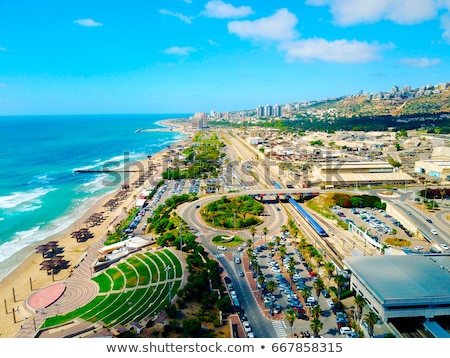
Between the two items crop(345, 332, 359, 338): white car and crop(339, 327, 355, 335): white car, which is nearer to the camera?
crop(345, 332, 359, 338): white car

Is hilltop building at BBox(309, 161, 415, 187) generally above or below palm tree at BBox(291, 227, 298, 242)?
above

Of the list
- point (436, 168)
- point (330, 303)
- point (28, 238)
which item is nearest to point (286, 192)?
point (330, 303)

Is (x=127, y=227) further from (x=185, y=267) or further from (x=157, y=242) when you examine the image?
(x=185, y=267)

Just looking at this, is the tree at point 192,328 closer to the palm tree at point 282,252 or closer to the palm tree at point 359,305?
the palm tree at point 359,305

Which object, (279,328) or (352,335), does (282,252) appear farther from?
(352,335)

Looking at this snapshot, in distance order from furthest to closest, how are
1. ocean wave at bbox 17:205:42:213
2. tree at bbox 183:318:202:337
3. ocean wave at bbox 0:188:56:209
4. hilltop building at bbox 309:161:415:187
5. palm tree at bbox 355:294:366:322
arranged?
hilltop building at bbox 309:161:415:187 → ocean wave at bbox 0:188:56:209 → ocean wave at bbox 17:205:42:213 → palm tree at bbox 355:294:366:322 → tree at bbox 183:318:202:337

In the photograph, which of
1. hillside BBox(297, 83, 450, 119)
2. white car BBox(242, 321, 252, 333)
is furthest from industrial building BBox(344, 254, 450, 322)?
hillside BBox(297, 83, 450, 119)

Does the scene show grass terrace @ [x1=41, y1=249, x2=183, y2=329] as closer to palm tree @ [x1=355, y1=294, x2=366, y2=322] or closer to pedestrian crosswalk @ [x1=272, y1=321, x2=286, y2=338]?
pedestrian crosswalk @ [x1=272, y1=321, x2=286, y2=338]

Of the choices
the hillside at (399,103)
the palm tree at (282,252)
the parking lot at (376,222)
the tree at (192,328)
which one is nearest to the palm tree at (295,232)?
the palm tree at (282,252)
